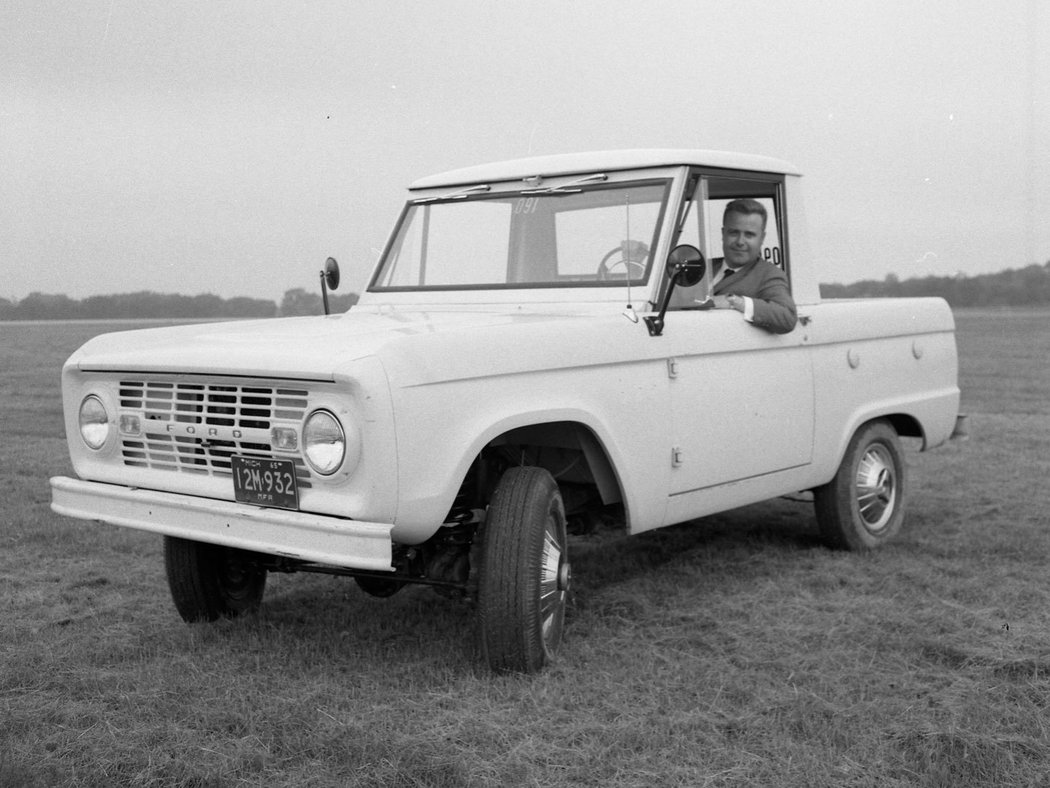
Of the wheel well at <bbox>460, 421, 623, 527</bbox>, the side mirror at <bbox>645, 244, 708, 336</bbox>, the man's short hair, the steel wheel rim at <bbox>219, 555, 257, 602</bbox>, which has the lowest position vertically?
the steel wheel rim at <bbox>219, 555, 257, 602</bbox>

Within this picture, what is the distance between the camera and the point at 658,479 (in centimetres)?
472

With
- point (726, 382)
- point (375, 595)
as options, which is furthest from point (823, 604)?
point (375, 595)

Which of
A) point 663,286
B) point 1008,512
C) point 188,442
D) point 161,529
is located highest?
point 663,286

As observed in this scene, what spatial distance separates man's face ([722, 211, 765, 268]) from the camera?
5770 millimetres

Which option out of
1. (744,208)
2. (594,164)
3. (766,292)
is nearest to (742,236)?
(744,208)

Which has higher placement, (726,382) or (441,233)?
(441,233)

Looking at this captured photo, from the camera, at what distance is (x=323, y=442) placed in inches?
146

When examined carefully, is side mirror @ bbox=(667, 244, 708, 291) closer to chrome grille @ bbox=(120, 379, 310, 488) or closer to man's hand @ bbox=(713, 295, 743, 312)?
man's hand @ bbox=(713, 295, 743, 312)

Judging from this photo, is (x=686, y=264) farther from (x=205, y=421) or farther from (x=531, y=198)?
(x=205, y=421)

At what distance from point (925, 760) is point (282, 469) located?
222 centimetres

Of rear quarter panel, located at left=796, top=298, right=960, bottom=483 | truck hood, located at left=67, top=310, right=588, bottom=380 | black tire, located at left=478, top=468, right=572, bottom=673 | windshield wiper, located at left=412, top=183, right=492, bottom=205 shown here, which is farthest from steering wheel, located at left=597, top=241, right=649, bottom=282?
black tire, located at left=478, top=468, right=572, bottom=673

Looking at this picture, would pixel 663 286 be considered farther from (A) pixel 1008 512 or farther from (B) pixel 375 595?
(A) pixel 1008 512

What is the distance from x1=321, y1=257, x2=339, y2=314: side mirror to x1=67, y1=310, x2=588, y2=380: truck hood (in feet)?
2.51

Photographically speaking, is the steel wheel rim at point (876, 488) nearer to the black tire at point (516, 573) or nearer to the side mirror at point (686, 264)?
the side mirror at point (686, 264)
